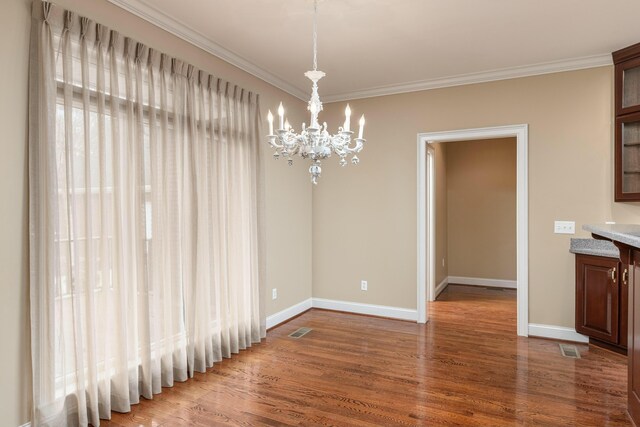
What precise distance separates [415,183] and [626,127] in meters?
2.10

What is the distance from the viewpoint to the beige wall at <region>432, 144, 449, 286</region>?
6426 mm

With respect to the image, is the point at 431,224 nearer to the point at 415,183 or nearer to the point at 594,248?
the point at 415,183

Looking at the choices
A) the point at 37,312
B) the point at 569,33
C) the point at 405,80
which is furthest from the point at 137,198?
the point at 569,33

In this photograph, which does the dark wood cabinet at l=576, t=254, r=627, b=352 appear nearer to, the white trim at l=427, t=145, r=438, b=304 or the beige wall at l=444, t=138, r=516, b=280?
the white trim at l=427, t=145, r=438, b=304

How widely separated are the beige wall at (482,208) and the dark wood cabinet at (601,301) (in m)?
2.97

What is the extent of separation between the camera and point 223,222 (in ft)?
12.0

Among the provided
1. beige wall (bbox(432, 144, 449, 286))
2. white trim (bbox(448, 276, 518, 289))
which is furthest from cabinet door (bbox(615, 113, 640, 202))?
white trim (bbox(448, 276, 518, 289))

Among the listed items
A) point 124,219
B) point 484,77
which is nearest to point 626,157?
point 484,77

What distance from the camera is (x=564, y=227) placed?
4.13m

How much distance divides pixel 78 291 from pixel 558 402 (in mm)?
3324

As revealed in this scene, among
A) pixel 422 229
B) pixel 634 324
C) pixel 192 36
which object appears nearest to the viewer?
pixel 634 324

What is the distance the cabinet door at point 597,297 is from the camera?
3.70 meters

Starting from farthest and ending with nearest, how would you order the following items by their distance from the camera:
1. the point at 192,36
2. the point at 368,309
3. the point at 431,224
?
the point at 431,224 → the point at 368,309 → the point at 192,36

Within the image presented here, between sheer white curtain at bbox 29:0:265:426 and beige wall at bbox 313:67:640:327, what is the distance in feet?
5.68
